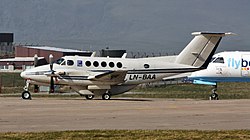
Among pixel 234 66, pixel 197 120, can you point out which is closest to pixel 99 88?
pixel 234 66

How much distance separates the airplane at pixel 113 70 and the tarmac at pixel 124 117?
896 centimetres

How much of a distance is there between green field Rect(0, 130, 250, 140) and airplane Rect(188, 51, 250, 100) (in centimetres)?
2092

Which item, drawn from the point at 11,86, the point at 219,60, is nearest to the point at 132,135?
the point at 219,60

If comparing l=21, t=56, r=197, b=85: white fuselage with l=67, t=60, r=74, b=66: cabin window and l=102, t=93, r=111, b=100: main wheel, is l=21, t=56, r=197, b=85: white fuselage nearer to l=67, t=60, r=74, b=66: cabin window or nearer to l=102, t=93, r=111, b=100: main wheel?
l=67, t=60, r=74, b=66: cabin window

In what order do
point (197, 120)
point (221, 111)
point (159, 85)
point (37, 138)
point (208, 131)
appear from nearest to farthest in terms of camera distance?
point (37, 138), point (208, 131), point (197, 120), point (221, 111), point (159, 85)

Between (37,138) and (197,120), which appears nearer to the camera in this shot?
(37,138)

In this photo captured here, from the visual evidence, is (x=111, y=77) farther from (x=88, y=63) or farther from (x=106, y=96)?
(x=88, y=63)

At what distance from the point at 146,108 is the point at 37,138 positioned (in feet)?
34.7

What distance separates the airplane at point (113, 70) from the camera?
1412 inches

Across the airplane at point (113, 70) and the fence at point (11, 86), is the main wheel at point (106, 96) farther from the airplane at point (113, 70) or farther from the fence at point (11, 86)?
the fence at point (11, 86)

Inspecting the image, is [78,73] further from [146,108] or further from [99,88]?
[146,108]

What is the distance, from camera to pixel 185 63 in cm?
3769

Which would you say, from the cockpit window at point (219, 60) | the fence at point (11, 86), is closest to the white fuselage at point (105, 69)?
the cockpit window at point (219, 60)

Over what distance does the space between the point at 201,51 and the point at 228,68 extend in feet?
6.45
